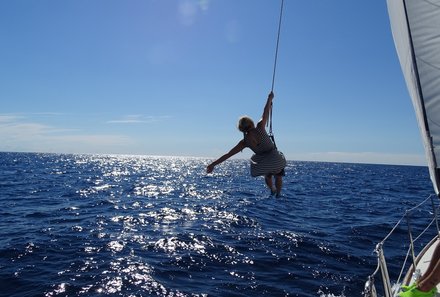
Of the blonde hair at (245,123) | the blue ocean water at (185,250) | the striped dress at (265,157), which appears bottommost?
the blue ocean water at (185,250)

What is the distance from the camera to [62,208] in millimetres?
19156

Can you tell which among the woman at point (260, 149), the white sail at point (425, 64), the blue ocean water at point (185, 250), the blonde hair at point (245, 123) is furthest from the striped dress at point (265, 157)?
the blue ocean water at point (185, 250)

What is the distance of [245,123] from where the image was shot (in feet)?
20.5

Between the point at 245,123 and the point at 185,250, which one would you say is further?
the point at 185,250

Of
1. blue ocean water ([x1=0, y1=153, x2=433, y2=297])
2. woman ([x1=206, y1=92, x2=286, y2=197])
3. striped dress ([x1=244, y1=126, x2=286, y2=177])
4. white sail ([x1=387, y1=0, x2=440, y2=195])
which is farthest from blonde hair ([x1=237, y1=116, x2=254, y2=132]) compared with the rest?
blue ocean water ([x1=0, y1=153, x2=433, y2=297])

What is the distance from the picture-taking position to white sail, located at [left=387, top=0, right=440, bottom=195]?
13.0ft

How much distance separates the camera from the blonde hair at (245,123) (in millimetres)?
6250

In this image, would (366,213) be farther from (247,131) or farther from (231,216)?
(247,131)

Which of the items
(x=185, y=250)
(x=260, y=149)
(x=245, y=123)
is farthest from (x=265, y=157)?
(x=185, y=250)

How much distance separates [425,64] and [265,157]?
3083 millimetres

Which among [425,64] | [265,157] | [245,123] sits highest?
[425,64]

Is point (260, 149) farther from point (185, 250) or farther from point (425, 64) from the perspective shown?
point (185, 250)

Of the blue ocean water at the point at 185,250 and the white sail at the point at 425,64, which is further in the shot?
the blue ocean water at the point at 185,250

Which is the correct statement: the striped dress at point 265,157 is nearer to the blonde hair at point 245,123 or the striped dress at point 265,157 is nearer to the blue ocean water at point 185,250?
the blonde hair at point 245,123
